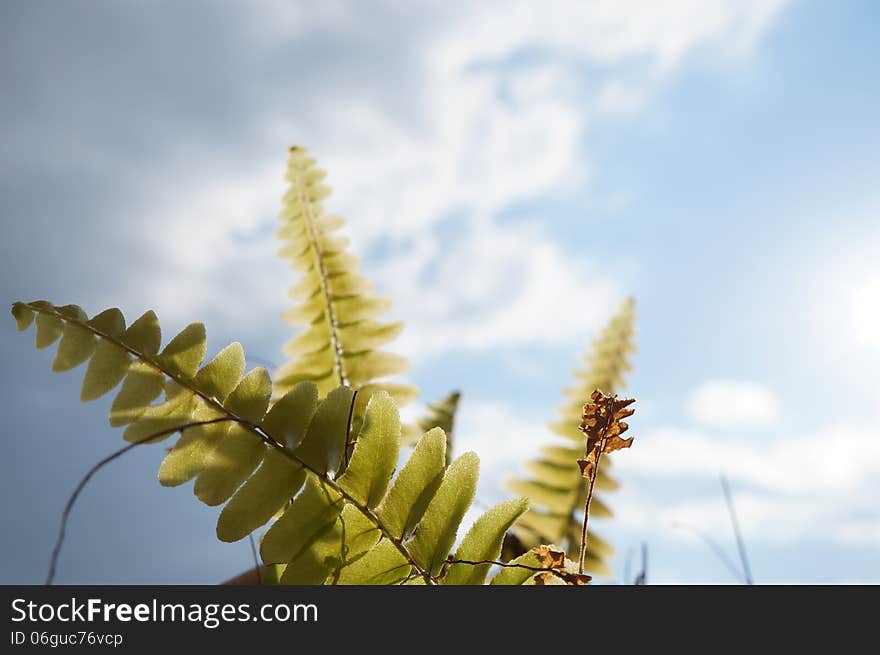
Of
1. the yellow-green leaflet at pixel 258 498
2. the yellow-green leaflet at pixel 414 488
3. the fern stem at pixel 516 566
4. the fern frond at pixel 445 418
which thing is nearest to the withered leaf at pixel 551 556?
the fern stem at pixel 516 566

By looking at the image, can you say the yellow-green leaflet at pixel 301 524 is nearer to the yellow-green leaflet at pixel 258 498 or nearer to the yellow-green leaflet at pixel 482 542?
the yellow-green leaflet at pixel 258 498

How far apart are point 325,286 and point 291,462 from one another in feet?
2.49

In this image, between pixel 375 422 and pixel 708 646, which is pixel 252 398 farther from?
pixel 708 646

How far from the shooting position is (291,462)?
0.84m

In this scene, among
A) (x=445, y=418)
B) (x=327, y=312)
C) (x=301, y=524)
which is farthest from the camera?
(x=445, y=418)

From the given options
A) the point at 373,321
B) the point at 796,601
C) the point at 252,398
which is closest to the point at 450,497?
the point at 252,398

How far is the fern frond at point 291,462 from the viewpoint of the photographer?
0.83 m

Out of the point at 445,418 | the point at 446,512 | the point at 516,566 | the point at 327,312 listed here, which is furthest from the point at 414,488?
the point at 445,418

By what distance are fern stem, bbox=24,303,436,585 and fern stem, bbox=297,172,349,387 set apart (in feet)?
1.94

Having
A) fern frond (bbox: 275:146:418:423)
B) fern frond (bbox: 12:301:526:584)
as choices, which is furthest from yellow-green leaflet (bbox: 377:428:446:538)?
fern frond (bbox: 275:146:418:423)

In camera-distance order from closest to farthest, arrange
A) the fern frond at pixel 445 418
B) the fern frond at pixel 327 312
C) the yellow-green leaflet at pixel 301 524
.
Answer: the yellow-green leaflet at pixel 301 524, the fern frond at pixel 327 312, the fern frond at pixel 445 418

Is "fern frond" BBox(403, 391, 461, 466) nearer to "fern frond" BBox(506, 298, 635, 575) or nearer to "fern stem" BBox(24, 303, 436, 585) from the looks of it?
"fern frond" BBox(506, 298, 635, 575)

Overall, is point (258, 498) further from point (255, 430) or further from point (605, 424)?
point (605, 424)

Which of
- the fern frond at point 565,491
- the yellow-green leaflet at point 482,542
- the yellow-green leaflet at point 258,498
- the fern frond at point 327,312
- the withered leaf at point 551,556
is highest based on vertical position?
the fern frond at point 327,312
